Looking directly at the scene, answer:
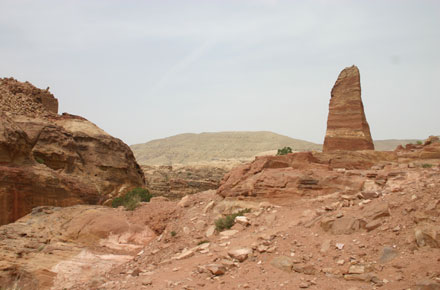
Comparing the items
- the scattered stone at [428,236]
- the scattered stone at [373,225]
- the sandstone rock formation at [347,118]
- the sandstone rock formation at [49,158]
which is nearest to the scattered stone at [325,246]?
the scattered stone at [373,225]

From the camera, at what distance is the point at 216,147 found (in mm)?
118312

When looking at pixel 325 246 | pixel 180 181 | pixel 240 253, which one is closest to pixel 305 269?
pixel 325 246

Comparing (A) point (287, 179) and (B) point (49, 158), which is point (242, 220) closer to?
(A) point (287, 179)

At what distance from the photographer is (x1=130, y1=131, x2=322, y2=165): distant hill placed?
10556 centimetres

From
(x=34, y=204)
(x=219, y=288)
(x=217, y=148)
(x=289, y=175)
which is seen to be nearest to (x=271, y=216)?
(x=289, y=175)

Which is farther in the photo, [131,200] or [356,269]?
[131,200]

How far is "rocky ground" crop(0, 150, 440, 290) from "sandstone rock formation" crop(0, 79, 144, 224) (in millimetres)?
1336

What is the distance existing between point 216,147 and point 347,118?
93.8m

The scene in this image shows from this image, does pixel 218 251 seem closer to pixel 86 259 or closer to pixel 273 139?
pixel 86 259

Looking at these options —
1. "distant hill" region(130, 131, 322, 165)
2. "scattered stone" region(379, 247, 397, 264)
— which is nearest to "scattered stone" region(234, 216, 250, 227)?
"scattered stone" region(379, 247, 397, 264)

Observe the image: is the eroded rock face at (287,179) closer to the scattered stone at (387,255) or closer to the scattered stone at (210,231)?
the scattered stone at (210,231)

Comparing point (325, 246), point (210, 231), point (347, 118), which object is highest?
point (347, 118)

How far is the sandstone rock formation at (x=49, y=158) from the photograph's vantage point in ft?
40.0

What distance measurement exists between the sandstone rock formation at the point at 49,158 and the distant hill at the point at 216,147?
74.1 meters
